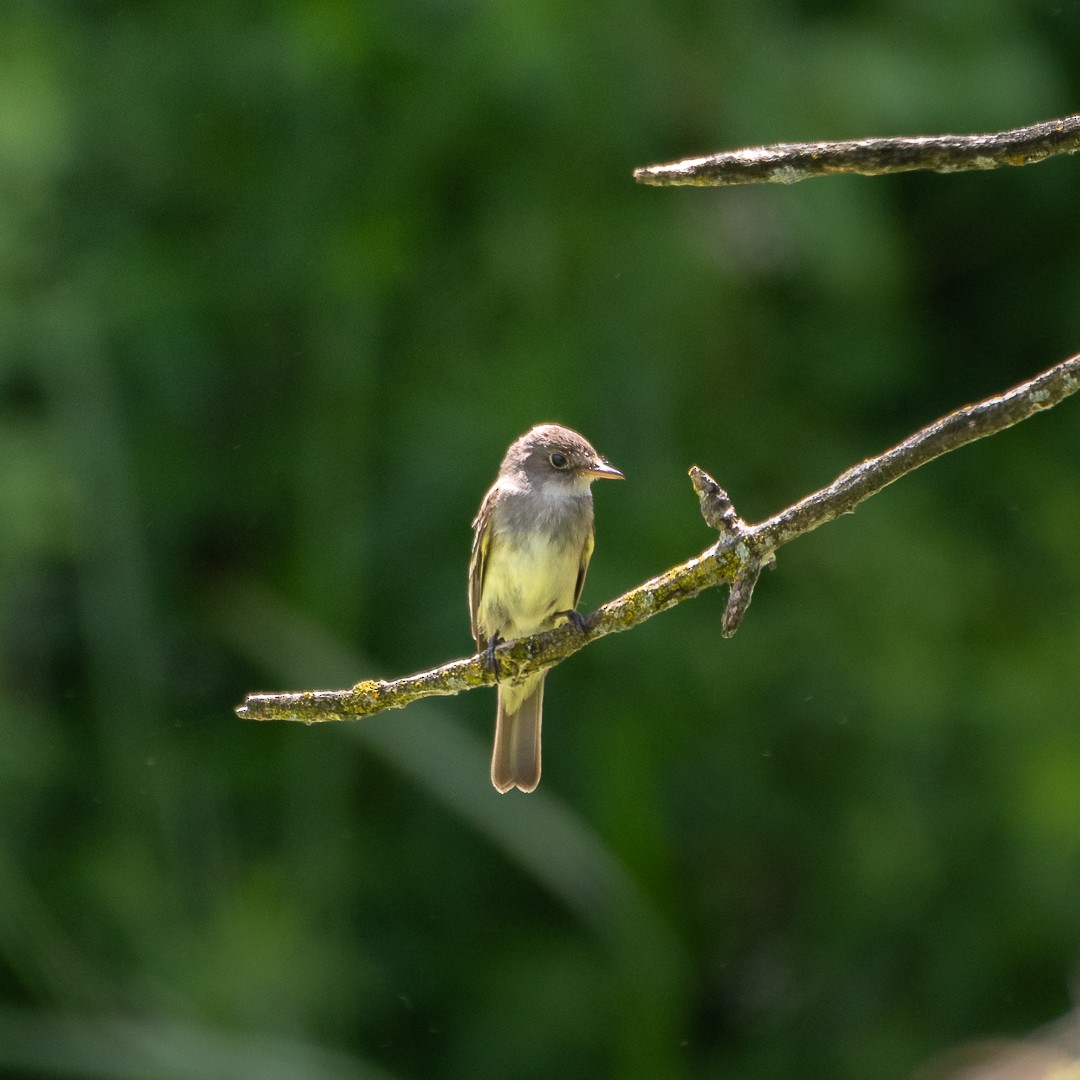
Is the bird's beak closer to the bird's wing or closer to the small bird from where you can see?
the small bird

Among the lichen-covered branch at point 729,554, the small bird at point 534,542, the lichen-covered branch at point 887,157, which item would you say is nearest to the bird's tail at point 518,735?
the small bird at point 534,542

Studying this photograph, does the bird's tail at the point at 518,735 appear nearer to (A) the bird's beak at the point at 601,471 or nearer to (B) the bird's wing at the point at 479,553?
(B) the bird's wing at the point at 479,553

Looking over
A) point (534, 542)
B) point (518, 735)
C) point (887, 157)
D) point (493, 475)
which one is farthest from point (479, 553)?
point (493, 475)

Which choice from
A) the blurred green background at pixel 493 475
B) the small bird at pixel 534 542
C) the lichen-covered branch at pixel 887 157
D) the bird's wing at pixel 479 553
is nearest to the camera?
the lichen-covered branch at pixel 887 157

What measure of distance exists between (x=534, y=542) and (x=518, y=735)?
1.83 feet

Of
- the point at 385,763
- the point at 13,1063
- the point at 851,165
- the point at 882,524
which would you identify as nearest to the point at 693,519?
the point at 882,524

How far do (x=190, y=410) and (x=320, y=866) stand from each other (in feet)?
7.89

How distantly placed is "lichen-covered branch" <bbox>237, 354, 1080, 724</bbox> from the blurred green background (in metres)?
4.50

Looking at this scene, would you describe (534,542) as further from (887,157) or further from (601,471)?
(887,157)

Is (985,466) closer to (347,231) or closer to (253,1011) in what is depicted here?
(347,231)

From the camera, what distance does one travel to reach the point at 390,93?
7695 millimetres

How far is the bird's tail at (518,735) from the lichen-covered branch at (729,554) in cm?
135

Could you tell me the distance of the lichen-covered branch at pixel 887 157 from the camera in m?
1.72

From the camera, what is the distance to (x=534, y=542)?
4.03 meters
